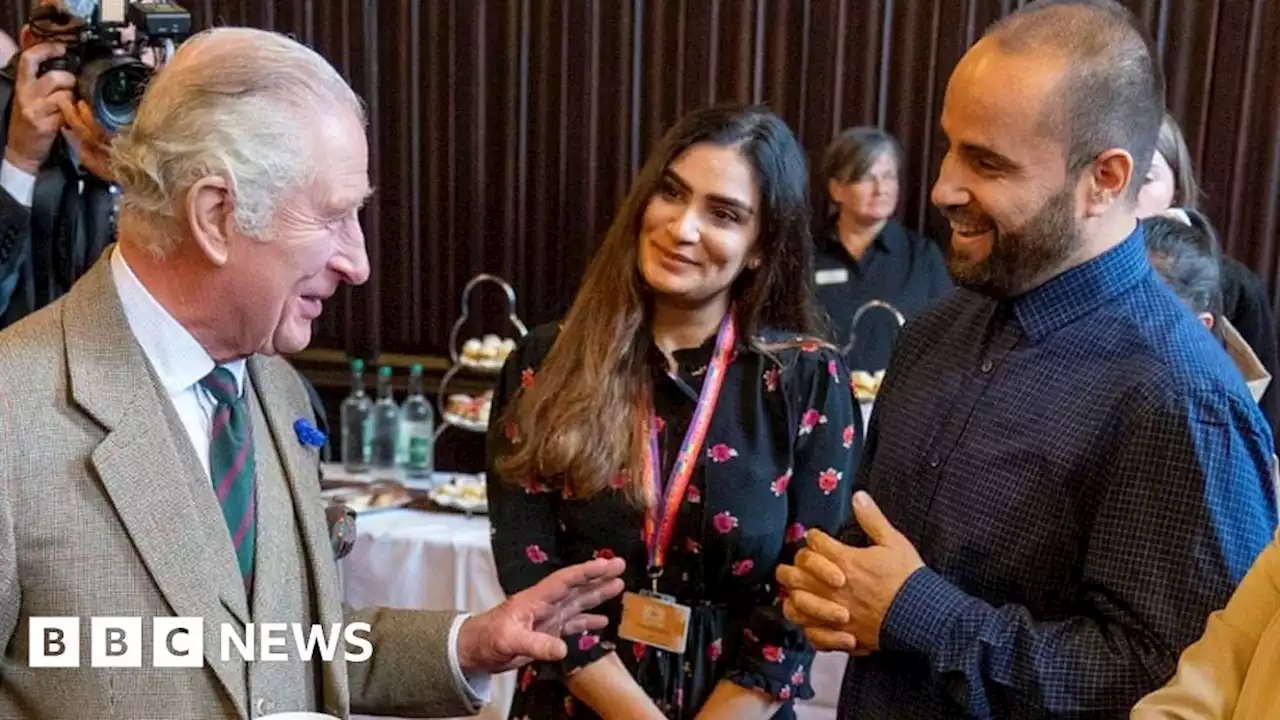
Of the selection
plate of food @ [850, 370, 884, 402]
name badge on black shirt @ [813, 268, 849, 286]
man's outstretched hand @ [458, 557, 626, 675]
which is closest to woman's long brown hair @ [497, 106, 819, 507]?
man's outstretched hand @ [458, 557, 626, 675]

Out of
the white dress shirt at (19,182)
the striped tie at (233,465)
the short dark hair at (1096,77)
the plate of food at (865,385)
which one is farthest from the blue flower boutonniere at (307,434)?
the plate of food at (865,385)

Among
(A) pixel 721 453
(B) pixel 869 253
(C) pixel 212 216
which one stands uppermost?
(C) pixel 212 216

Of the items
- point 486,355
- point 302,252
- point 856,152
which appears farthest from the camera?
point 856,152

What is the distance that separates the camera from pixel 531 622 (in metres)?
1.54

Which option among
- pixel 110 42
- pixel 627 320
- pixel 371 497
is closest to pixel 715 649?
pixel 627 320

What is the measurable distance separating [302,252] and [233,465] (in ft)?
0.78

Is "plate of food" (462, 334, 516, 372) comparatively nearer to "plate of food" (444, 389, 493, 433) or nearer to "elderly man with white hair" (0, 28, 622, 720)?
"plate of food" (444, 389, 493, 433)

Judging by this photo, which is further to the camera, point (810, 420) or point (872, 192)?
point (872, 192)

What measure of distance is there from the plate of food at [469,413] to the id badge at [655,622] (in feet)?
5.74

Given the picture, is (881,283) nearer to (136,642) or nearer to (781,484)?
(781,484)

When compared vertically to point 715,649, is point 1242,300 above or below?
above

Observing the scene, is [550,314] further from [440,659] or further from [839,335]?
[440,659]

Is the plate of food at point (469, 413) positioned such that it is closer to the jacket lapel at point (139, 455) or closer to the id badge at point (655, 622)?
the id badge at point (655, 622)

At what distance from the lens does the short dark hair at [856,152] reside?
13.6 feet
